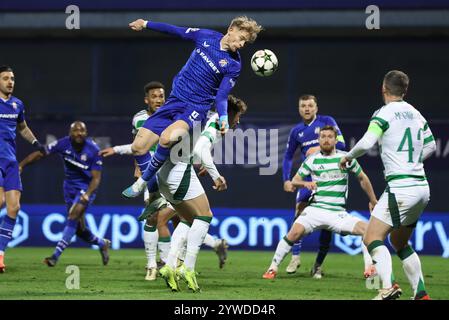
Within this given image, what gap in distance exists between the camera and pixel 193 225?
8703 millimetres

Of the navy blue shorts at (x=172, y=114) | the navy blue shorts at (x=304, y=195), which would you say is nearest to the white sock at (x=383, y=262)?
the navy blue shorts at (x=172, y=114)

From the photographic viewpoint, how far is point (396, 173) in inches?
303

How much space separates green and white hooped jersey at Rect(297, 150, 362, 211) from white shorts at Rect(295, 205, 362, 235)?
0.09 m

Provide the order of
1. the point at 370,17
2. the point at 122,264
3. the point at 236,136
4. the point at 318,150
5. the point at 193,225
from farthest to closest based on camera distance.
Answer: the point at 370,17 → the point at 236,136 → the point at 122,264 → the point at 318,150 → the point at 193,225

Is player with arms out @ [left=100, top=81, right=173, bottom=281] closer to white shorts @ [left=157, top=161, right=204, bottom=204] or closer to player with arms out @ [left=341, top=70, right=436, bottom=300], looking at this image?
white shorts @ [left=157, top=161, right=204, bottom=204]

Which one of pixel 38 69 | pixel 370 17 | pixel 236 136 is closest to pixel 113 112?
pixel 38 69

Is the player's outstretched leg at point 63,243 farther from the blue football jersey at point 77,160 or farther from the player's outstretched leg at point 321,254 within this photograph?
the player's outstretched leg at point 321,254

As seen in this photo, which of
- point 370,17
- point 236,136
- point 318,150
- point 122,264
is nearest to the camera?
point 318,150

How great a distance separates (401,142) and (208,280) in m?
3.21

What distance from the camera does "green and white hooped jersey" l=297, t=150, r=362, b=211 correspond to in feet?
35.0

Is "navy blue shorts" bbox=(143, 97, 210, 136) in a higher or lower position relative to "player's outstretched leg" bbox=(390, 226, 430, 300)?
higher

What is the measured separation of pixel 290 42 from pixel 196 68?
31.0 ft

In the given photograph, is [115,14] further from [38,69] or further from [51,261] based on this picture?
[51,261]

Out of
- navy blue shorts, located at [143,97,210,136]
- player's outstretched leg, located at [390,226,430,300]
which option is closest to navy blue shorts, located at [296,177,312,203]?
navy blue shorts, located at [143,97,210,136]
